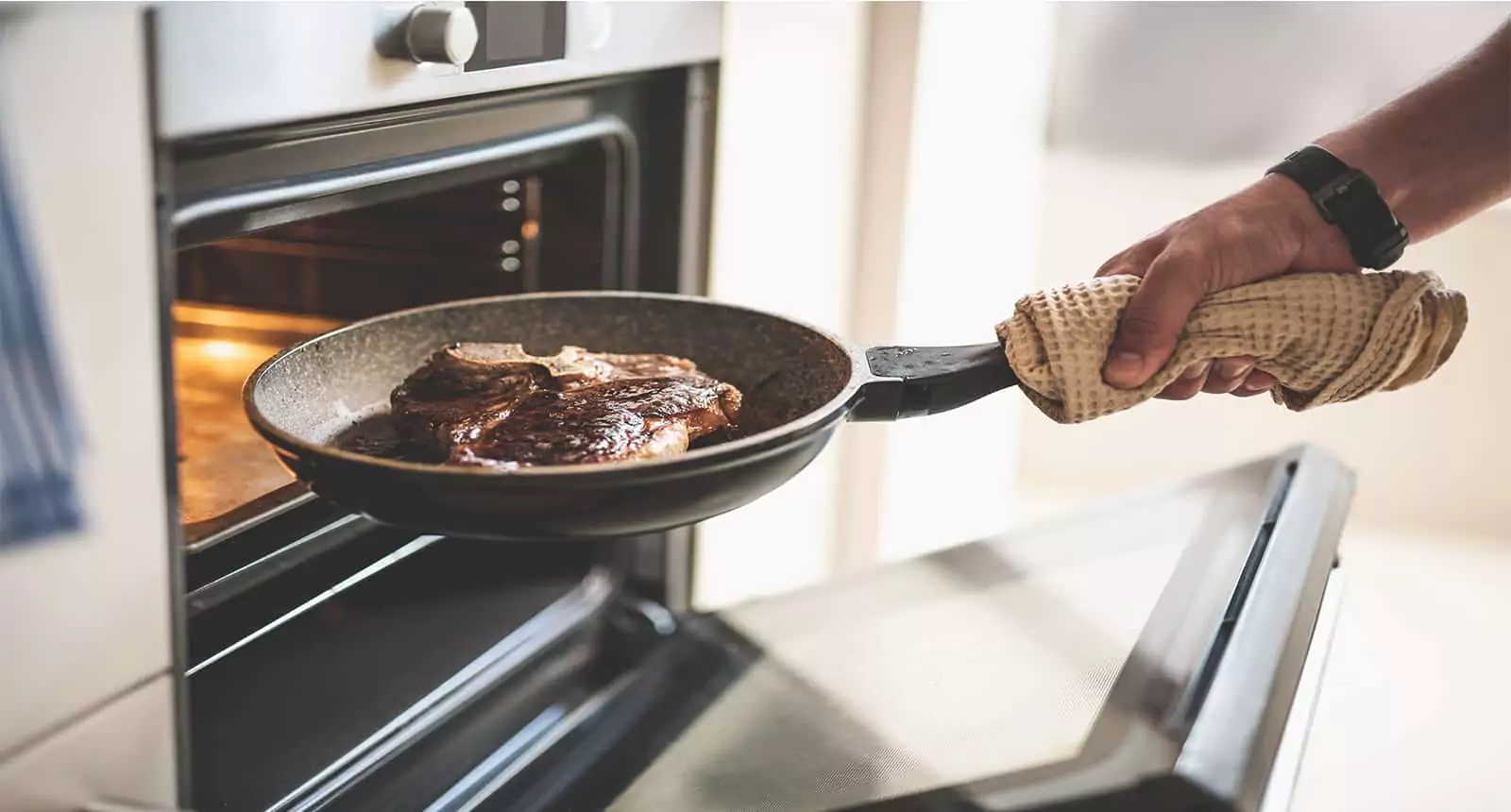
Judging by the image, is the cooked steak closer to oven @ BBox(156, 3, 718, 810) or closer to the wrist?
oven @ BBox(156, 3, 718, 810)

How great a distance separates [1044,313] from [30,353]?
0.46m

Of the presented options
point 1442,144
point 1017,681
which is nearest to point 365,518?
point 1017,681

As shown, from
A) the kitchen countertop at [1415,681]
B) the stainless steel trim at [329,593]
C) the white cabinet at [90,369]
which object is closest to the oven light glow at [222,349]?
the stainless steel trim at [329,593]

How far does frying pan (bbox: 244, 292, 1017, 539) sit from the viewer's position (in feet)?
1.85

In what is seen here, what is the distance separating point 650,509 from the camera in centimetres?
60

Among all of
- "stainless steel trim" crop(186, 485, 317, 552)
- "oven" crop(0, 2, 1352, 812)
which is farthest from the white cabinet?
"stainless steel trim" crop(186, 485, 317, 552)

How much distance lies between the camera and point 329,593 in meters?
0.84

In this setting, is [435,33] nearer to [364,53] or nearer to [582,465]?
[364,53]

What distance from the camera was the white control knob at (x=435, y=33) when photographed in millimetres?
647

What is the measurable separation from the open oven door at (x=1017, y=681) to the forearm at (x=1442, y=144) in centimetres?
22

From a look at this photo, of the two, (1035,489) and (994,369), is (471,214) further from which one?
(1035,489)

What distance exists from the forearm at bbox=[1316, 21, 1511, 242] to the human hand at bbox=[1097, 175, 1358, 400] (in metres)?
0.06

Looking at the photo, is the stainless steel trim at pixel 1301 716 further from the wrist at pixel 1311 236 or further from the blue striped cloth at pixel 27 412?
the blue striped cloth at pixel 27 412

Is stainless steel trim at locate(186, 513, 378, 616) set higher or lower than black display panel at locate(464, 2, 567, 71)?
lower
